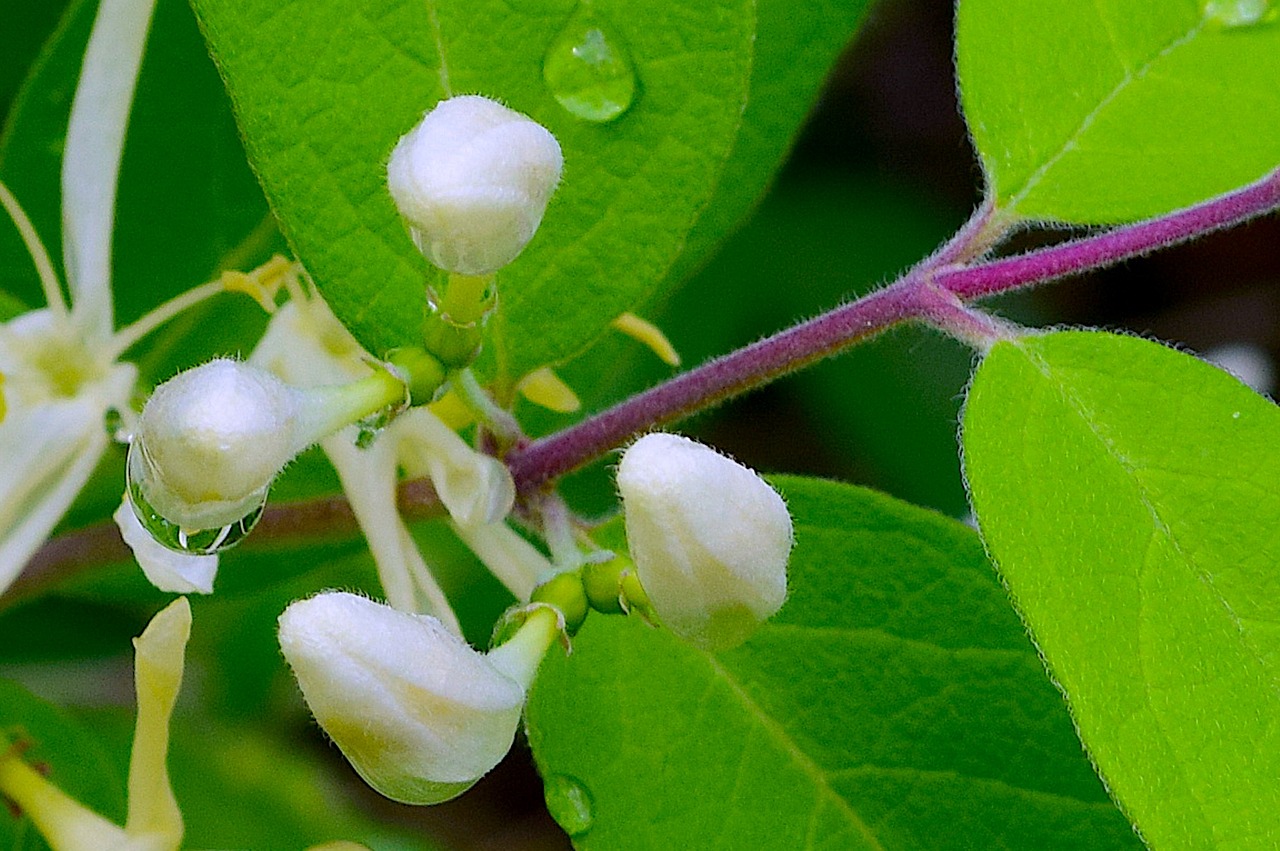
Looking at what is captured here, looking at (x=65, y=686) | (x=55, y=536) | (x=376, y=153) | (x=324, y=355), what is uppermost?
(x=376, y=153)

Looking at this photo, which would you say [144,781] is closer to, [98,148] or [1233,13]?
[98,148]

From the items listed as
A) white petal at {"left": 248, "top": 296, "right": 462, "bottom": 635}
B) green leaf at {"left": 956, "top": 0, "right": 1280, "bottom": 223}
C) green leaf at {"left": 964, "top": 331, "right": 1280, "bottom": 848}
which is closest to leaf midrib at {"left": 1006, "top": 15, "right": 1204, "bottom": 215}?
green leaf at {"left": 956, "top": 0, "right": 1280, "bottom": 223}

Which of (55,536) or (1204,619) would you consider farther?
(55,536)

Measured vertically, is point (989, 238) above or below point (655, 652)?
above

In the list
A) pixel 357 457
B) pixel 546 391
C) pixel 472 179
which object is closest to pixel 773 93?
pixel 546 391

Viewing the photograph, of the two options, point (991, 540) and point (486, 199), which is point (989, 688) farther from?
point (486, 199)

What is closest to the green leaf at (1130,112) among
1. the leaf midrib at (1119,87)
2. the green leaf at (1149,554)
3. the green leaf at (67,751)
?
the leaf midrib at (1119,87)

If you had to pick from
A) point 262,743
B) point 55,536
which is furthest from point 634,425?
point 262,743
